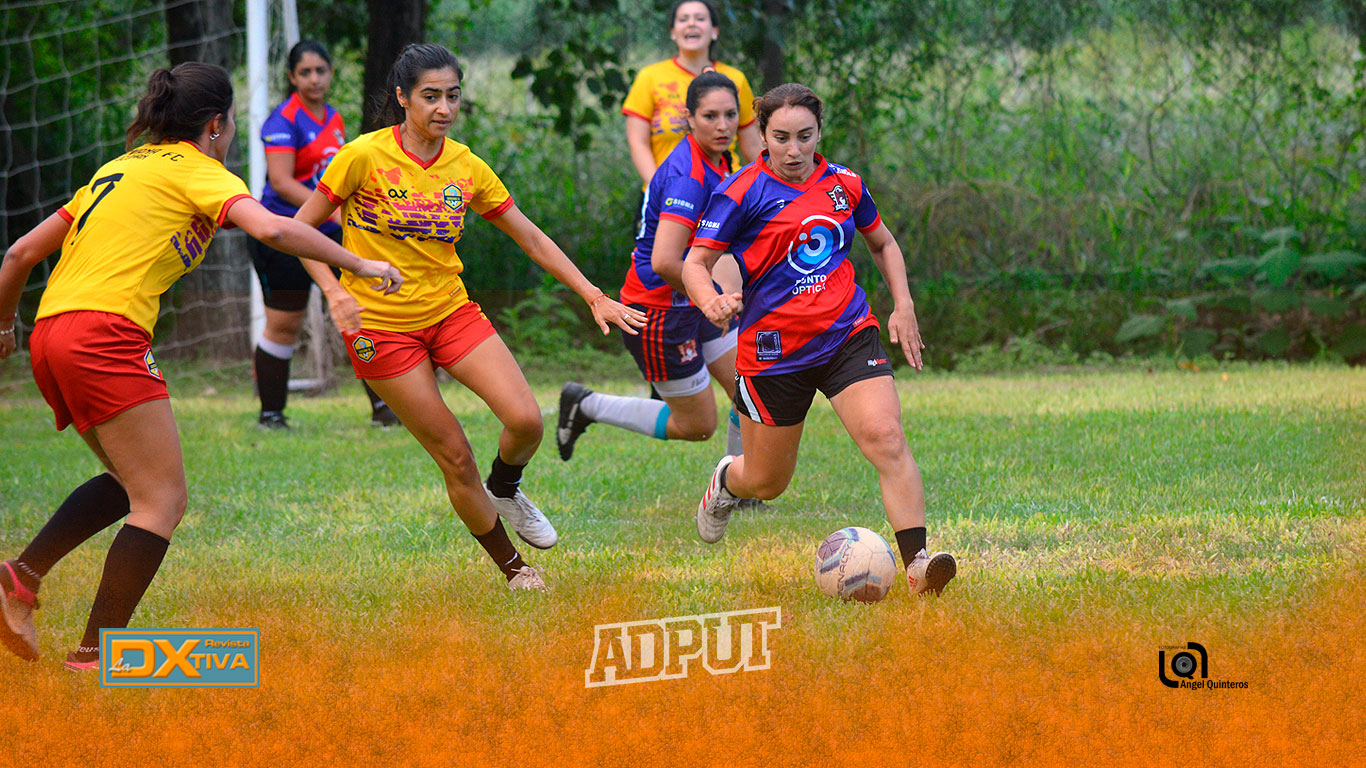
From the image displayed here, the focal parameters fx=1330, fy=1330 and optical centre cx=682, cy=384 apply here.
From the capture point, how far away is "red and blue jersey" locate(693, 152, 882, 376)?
4508 millimetres

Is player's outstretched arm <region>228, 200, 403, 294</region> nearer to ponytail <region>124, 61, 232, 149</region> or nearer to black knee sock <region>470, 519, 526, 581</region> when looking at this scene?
ponytail <region>124, 61, 232, 149</region>

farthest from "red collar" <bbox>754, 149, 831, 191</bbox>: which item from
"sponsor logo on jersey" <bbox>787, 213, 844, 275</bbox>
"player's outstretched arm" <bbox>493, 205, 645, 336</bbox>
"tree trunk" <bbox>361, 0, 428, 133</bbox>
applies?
"tree trunk" <bbox>361, 0, 428, 133</bbox>

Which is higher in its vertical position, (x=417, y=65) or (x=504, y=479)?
(x=417, y=65)

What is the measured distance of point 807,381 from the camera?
455 centimetres

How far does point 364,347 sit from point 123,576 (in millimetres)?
1070

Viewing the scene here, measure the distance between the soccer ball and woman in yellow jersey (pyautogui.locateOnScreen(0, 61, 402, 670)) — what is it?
167 cm

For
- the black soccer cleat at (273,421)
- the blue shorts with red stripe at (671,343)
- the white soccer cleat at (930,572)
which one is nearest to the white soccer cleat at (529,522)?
the blue shorts with red stripe at (671,343)

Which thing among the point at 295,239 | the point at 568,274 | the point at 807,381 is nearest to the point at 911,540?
the point at 807,381

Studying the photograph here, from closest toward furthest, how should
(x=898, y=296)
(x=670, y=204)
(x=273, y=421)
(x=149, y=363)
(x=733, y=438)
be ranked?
(x=149, y=363) → (x=898, y=296) → (x=670, y=204) → (x=733, y=438) → (x=273, y=421)

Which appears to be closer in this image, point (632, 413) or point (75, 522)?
point (75, 522)

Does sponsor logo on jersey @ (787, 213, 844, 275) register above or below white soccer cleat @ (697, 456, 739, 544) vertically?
above

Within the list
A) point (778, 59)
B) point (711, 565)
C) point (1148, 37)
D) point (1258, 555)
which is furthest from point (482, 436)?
point (1148, 37)

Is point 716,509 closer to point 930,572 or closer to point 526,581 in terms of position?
point 526,581

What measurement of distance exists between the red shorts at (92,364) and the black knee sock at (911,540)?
231 cm
